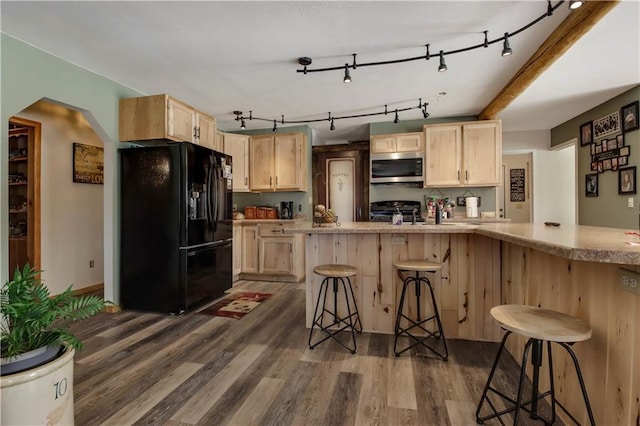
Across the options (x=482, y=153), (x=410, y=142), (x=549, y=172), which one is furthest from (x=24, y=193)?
(x=549, y=172)

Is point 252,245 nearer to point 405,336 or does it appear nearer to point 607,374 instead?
point 405,336

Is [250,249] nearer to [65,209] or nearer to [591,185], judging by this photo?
[65,209]

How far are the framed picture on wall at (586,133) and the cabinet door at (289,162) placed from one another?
4.08 meters

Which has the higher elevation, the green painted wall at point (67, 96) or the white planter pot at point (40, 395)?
the green painted wall at point (67, 96)

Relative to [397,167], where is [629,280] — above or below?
below

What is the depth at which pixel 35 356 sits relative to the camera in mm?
1237

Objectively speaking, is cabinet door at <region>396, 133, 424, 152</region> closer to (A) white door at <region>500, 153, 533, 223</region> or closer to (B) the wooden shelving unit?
(A) white door at <region>500, 153, 533, 223</region>

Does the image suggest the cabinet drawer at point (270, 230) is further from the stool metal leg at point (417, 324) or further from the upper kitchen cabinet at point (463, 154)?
the stool metal leg at point (417, 324)

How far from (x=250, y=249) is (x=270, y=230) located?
1.47 feet

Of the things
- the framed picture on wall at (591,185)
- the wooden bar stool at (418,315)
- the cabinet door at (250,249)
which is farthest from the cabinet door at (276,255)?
the framed picture on wall at (591,185)

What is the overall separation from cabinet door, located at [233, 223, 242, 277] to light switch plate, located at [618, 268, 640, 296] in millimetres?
4247

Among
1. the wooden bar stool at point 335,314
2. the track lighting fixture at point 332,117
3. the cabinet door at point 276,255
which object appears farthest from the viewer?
the cabinet door at point 276,255

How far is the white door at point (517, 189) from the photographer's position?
5637 millimetres

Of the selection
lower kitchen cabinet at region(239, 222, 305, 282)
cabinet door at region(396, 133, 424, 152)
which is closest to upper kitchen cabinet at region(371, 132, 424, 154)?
cabinet door at region(396, 133, 424, 152)
